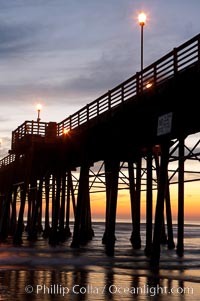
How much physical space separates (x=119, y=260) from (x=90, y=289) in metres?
9.75

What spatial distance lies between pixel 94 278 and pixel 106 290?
264cm

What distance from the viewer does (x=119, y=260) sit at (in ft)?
77.9

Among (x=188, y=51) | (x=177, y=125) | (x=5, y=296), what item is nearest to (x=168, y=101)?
(x=177, y=125)

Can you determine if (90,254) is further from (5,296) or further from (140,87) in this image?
(5,296)

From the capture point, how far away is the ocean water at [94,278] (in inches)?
518

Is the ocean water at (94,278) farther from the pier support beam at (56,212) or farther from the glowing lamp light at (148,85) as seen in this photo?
the glowing lamp light at (148,85)

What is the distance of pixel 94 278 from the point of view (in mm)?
16578

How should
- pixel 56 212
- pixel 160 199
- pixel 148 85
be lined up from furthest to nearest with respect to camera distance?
pixel 56 212 → pixel 148 85 → pixel 160 199

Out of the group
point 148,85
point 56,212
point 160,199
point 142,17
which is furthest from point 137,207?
point 142,17

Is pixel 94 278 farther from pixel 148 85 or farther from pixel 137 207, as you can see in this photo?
pixel 137 207

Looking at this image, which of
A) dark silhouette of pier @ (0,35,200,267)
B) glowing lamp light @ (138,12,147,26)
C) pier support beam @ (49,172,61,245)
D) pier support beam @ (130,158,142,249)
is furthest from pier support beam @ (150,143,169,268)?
pier support beam @ (49,172,61,245)

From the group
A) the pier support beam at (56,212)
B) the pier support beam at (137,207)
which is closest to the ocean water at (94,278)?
the pier support beam at (137,207)

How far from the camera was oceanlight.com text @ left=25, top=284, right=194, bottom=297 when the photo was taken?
1348cm

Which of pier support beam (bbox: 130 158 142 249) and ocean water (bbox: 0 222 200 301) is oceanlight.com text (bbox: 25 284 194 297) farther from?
pier support beam (bbox: 130 158 142 249)
